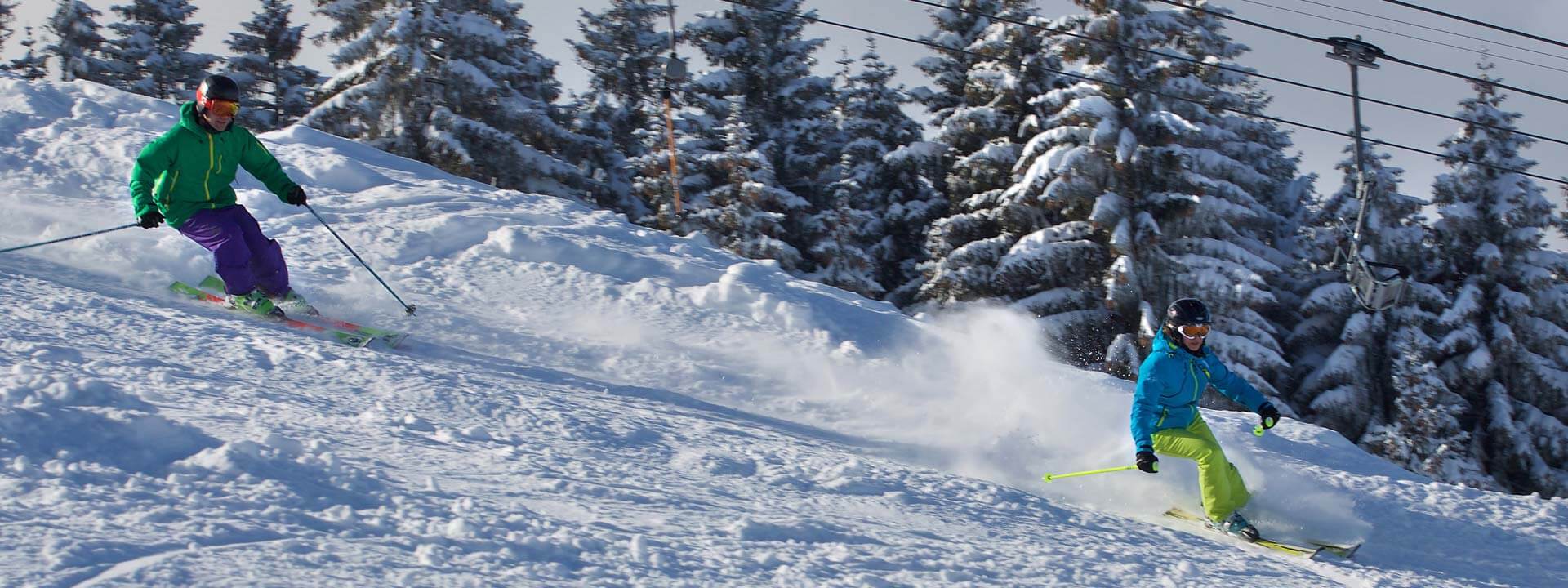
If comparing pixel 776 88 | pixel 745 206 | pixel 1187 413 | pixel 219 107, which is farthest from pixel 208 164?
pixel 776 88

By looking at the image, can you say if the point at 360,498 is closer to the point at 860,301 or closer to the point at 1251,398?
the point at 1251,398

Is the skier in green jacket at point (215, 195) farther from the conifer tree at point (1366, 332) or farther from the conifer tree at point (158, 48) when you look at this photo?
the conifer tree at point (158, 48)

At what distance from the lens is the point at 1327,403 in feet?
76.0

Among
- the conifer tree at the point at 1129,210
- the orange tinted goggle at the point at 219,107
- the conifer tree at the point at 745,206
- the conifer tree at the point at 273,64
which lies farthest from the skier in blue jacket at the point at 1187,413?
the conifer tree at the point at 273,64

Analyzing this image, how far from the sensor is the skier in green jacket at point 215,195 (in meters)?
7.20

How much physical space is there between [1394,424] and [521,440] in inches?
889

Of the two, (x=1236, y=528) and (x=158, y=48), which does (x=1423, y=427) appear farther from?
(x=158, y=48)

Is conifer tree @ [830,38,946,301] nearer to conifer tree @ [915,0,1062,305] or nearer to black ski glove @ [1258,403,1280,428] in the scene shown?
conifer tree @ [915,0,1062,305]

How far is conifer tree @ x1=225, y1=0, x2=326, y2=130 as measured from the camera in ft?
124

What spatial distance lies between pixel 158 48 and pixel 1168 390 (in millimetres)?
40663

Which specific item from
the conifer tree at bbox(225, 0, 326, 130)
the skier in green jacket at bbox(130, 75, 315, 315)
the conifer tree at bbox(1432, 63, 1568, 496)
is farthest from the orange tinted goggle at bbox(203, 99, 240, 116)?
the conifer tree at bbox(225, 0, 326, 130)

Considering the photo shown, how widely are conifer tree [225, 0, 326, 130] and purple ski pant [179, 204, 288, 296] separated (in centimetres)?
3278

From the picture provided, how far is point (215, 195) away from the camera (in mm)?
7512

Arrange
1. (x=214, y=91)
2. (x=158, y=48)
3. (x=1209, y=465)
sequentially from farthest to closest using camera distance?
(x=158, y=48) → (x=214, y=91) → (x=1209, y=465)
